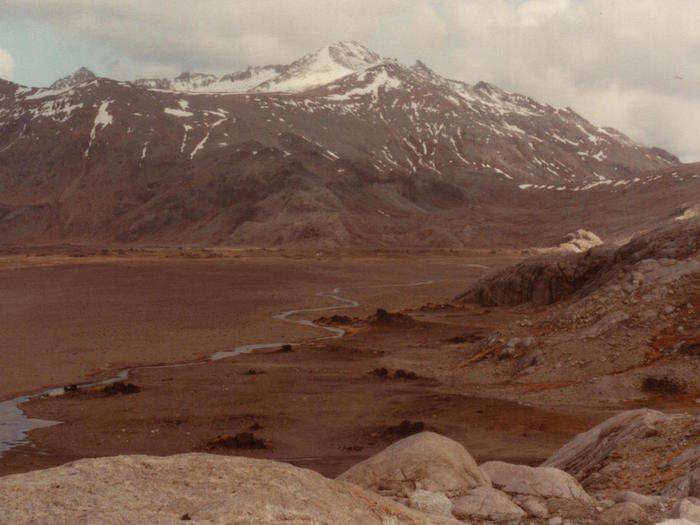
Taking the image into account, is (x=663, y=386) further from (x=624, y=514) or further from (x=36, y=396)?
(x=36, y=396)

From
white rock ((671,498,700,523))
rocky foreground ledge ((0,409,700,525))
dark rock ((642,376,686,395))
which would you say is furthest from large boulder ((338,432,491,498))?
dark rock ((642,376,686,395))

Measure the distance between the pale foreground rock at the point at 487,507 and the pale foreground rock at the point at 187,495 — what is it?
4.23 feet

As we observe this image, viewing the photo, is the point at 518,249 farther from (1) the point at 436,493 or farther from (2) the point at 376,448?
(1) the point at 436,493

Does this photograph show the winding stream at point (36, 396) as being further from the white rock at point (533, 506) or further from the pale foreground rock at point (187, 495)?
the white rock at point (533, 506)

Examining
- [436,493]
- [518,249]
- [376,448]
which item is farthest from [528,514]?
[518,249]

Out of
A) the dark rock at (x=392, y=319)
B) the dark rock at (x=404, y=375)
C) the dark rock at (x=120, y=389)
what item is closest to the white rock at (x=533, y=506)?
the dark rock at (x=404, y=375)

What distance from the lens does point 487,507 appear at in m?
9.48

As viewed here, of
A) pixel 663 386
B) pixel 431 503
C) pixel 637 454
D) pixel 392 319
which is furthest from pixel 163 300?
pixel 431 503

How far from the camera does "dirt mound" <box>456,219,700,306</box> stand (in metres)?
35.1

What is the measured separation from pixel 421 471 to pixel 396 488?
464mm

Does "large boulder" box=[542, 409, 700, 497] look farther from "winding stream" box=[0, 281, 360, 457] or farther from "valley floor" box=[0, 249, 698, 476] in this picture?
"winding stream" box=[0, 281, 360, 457]

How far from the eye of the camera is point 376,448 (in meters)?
20.5

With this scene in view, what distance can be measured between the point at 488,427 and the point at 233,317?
31710 mm

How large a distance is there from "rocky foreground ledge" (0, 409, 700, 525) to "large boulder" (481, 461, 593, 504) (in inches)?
0.7
